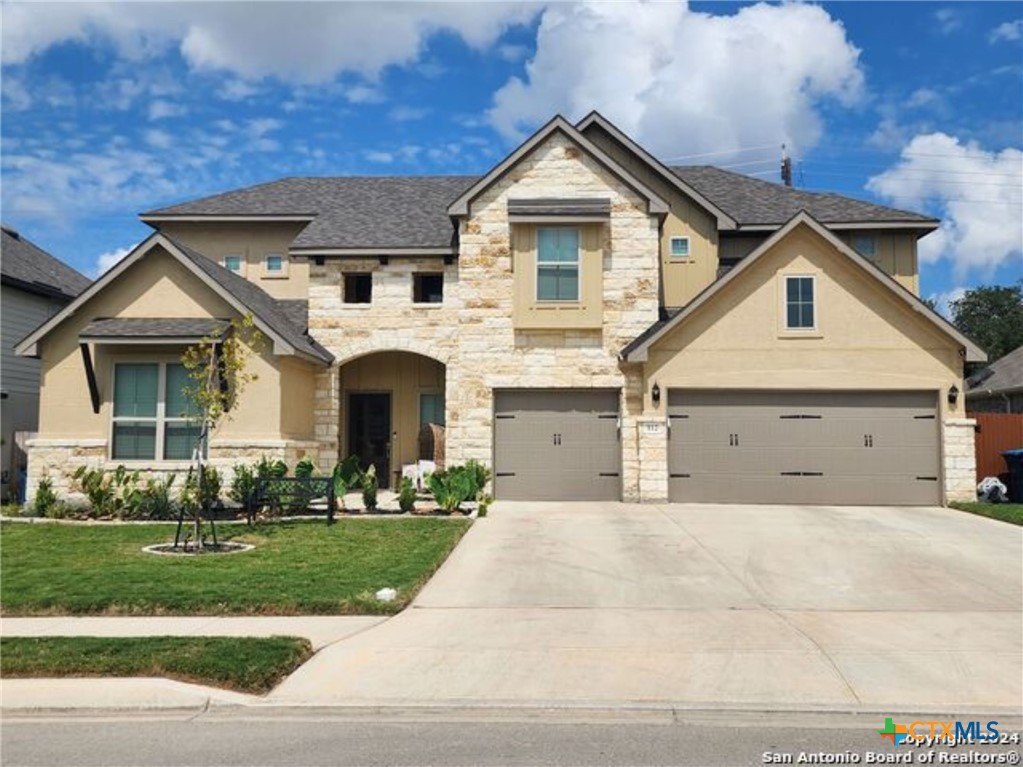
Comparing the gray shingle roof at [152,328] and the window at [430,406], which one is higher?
the gray shingle roof at [152,328]

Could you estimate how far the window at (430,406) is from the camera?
21.8m

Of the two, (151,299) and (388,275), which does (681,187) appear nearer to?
(388,275)

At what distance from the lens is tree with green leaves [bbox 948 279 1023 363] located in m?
54.1

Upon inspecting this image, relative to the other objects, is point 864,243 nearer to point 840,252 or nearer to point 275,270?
point 840,252

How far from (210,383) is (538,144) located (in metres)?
9.17

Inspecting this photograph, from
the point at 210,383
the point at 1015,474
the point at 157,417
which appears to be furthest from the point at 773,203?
the point at 157,417

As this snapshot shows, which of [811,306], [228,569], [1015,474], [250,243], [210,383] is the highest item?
[250,243]

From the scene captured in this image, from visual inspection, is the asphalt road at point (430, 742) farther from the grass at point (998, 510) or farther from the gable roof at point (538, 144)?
the gable roof at point (538, 144)

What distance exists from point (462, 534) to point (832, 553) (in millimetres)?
5756

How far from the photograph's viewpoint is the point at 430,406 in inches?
858

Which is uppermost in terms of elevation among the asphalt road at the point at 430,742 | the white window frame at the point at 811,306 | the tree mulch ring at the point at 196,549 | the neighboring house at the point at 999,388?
the white window frame at the point at 811,306

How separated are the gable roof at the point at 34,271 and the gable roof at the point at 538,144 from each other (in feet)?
37.8

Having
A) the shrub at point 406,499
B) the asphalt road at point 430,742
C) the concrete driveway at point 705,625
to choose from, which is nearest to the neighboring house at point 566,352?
the shrub at point 406,499

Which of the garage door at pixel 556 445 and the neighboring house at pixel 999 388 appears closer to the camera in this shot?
the garage door at pixel 556 445
